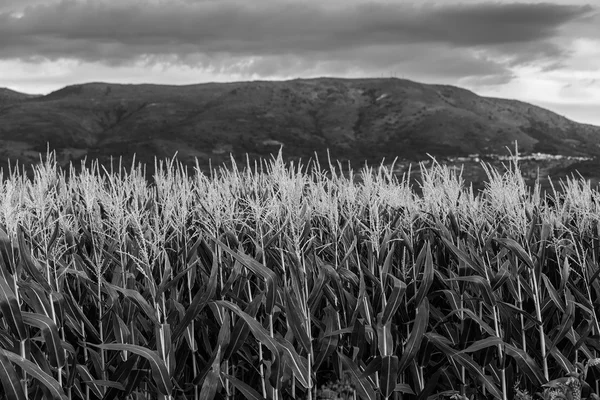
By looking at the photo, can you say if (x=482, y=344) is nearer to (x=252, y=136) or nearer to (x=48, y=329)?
(x=48, y=329)

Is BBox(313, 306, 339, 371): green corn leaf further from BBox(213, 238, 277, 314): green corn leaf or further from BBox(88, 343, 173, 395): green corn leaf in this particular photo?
BBox(88, 343, 173, 395): green corn leaf

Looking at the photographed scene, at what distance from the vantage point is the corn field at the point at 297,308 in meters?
5.74

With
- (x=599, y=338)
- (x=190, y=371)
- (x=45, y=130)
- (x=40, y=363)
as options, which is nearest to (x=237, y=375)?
(x=190, y=371)

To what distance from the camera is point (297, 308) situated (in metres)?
5.86

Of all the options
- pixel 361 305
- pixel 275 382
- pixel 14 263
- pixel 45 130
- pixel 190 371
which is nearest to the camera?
pixel 14 263

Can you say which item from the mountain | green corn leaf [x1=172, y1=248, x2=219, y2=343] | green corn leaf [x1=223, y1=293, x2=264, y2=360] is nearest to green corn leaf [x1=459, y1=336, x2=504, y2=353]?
green corn leaf [x1=223, y1=293, x2=264, y2=360]

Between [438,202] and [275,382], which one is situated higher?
[438,202]

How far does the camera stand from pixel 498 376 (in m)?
6.74

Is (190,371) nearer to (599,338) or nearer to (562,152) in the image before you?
(599,338)

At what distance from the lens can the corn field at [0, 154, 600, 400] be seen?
5.74 m

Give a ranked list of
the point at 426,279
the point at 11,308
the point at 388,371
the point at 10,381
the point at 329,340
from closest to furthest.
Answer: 1. the point at 10,381
2. the point at 11,308
3. the point at 388,371
4. the point at 329,340
5. the point at 426,279

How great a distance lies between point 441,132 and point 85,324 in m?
180

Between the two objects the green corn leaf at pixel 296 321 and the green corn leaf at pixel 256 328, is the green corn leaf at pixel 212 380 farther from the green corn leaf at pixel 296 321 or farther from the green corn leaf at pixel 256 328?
the green corn leaf at pixel 296 321

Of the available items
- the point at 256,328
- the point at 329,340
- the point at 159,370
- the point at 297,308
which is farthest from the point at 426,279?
the point at 159,370
